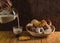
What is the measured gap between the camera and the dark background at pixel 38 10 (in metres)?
1.76

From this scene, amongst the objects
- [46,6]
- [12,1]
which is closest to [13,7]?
[12,1]

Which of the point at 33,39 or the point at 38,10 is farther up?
the point at 38,10

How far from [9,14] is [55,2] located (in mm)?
488

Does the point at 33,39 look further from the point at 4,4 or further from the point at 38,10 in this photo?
the point at 4,4

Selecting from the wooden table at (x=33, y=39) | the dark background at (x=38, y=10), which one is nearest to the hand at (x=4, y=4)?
the dark background at (x=38, y=10)

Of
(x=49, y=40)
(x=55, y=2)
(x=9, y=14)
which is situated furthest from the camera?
(x=55, y=2)

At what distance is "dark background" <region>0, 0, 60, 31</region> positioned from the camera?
1.76m

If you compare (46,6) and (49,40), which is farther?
(46,6)

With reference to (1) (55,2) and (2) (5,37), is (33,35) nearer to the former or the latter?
(2) (5,37)

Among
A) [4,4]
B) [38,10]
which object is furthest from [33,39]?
[4,4]

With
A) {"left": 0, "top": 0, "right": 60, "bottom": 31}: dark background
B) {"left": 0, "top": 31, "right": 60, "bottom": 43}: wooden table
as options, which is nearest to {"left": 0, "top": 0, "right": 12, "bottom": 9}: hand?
{"left": 0, "top": 0, "right": 60, "bottom": 31}: dark background

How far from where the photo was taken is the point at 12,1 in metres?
1.75

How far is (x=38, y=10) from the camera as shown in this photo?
5.83 feet

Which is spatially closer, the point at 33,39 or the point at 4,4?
the point at 33,39
